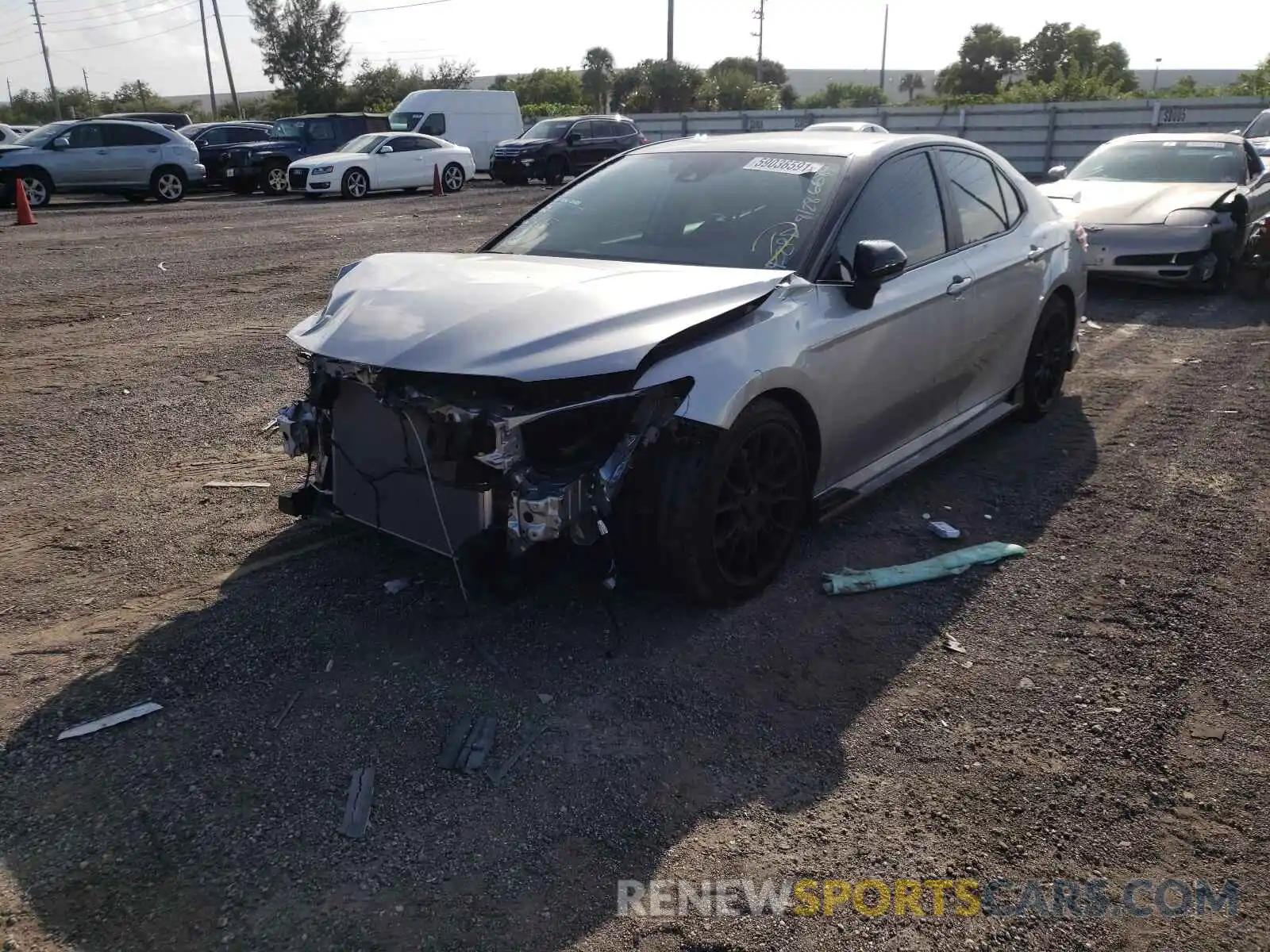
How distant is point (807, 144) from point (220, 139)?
23080mm

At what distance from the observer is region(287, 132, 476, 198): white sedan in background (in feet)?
71.9

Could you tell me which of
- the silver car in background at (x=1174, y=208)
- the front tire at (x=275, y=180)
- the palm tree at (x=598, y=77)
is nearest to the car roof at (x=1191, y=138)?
the silver car in background at (x=1174, y=208)

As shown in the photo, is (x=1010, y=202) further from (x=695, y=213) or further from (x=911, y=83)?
(x=911, y=83)

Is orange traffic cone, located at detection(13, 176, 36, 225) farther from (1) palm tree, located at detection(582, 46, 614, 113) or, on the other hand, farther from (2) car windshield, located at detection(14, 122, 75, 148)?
(1) palm tree, located at detection(582, 46, 614, 113)

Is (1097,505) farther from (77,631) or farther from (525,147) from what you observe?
(525,147)

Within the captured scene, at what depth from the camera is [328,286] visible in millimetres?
10773

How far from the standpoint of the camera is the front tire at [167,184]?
21.2m

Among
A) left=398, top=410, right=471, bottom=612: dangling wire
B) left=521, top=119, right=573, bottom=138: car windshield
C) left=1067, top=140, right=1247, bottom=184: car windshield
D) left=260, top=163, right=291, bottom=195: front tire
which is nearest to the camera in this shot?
left=398, top=410, right=471, bottom=612: dangling wire

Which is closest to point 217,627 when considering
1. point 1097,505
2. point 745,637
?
point 745,637

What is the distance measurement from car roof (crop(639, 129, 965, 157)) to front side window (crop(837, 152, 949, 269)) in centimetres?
10

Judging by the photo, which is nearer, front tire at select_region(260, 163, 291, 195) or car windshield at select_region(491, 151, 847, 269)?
car windshield at select_region(491, 151, 847, 269)

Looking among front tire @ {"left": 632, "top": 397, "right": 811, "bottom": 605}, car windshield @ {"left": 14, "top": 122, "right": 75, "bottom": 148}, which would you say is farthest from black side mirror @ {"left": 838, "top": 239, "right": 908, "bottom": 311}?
car windshield @ {"left": 14, "top": 122, "right": 75, "bottom": 148}

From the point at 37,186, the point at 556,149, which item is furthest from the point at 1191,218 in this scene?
the point at 37,186

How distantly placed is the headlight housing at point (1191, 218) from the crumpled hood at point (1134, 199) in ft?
0.22
